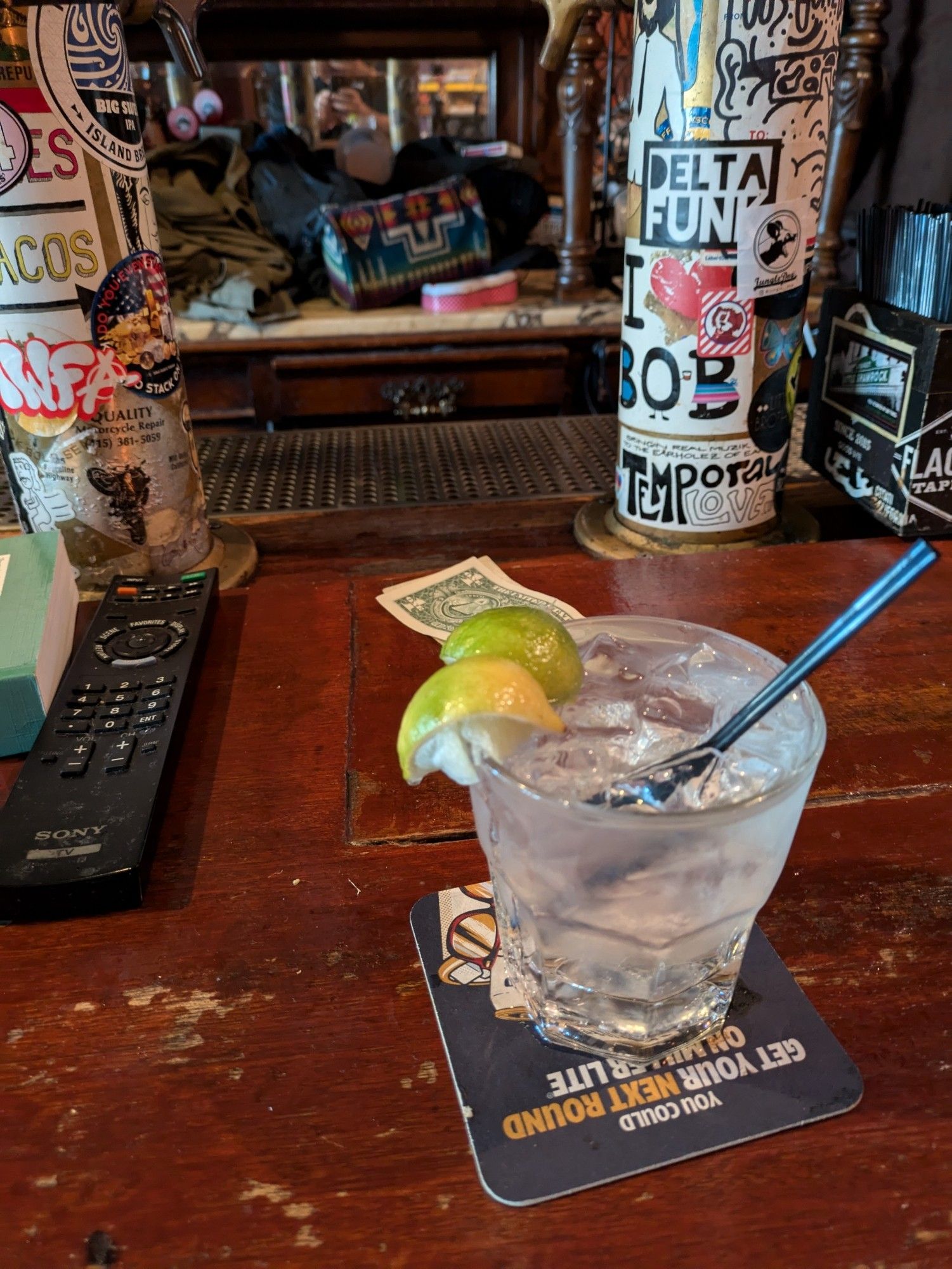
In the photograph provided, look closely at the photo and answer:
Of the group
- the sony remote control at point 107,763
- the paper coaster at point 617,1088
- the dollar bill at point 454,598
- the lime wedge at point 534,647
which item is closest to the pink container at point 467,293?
the dollar bill at point 454,598

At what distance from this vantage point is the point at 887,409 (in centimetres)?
92

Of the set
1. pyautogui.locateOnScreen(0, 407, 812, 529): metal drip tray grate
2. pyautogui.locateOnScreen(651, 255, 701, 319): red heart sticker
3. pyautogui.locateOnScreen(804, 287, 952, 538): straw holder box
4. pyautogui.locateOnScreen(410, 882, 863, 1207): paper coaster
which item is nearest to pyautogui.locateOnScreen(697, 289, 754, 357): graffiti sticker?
pyautogui.locateOnScreen(651, 255, 701, 319): red heart sticker

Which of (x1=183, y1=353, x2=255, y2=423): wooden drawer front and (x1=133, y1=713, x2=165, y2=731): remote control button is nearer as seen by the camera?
(x1=133, y1=713, x2=165, y2=731): remote control button

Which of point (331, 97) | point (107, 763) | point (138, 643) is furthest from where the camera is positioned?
point (331, 97)

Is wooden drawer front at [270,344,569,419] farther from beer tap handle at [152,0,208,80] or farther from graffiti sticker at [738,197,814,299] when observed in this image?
graffiti sticker at [738,197,814,299]

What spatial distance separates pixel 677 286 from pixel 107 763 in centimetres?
68

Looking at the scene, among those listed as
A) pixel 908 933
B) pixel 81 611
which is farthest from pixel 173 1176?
pixel 81 611

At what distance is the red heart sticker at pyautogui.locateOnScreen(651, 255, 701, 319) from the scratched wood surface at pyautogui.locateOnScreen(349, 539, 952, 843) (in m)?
0.24

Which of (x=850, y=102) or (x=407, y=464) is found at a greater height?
(x=850, y=102)

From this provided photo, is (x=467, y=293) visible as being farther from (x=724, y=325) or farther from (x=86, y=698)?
(x=86, y=698)

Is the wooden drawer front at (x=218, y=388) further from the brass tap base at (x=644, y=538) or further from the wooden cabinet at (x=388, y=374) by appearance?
the brass tap base at (x=644, y=538)

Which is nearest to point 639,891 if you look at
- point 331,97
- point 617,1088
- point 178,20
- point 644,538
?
point 617,1088

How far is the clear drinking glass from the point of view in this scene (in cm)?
36

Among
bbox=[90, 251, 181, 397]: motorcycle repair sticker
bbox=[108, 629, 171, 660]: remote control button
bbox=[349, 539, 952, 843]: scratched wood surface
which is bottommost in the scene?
bbox=[349, 539, 952, 843]: scratched wood surface
